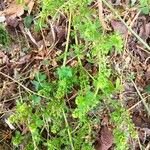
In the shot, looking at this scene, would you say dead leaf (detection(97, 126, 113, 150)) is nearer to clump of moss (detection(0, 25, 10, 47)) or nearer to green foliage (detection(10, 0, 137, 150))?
green foliage (detection(10, 0, 137, 150))

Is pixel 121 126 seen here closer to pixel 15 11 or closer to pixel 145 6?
pixel 145 6

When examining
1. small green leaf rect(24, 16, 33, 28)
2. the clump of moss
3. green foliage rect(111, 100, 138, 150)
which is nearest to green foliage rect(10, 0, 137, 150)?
green foliage rect(111, 100, 138, 150)

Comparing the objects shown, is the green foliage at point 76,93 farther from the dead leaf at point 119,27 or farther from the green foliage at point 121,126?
the dead leaf at point 119,27

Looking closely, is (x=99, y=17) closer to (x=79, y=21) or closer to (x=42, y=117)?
(x=79, y=21)

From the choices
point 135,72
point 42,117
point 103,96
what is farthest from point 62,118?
point 135,72

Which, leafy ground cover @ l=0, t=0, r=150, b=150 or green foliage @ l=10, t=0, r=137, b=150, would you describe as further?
leafy ground cover @ l=0, t=0, r=150, b=150

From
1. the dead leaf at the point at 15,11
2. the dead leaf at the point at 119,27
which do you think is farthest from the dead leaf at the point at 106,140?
the dead leaf at the point at 15,11

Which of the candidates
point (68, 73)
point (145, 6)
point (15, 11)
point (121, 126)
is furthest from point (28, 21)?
point (121, 126)

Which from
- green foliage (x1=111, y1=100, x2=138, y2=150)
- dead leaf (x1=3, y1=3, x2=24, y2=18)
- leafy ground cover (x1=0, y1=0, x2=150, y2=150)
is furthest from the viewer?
dead leaf (x1=3, y1=3, x2=24, y2=18)

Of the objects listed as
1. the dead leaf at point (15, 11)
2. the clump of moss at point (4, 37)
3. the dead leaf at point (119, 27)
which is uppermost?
the dead leaf at point (15, 11)
